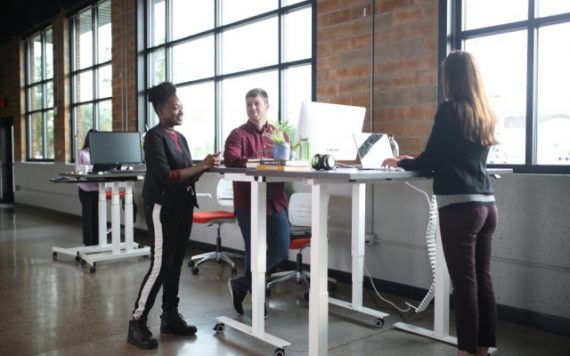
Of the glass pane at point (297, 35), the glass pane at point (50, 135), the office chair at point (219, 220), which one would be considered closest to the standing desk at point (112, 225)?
the office chair at point (219, 220)

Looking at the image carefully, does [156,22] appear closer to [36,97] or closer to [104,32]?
[104,32]

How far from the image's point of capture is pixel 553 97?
3.21 m

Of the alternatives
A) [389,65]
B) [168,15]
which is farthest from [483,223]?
[168,15]

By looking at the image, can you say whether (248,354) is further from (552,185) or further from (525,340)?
(552,185)

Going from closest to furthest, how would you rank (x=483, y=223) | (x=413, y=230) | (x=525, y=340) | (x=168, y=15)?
(x=483, y=223) < (x=525, y=340) < (x=413, y=230) < (x=168, y=15)

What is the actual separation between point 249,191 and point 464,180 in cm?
133

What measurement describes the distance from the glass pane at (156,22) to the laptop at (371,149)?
15.7ft

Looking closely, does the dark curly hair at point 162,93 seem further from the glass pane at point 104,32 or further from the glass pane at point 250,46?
the glass pane at point 104,32

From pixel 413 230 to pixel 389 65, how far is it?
3.99 ft

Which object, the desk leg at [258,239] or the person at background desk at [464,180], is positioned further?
the desk leg at [258,239]

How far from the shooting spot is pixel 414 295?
374cm

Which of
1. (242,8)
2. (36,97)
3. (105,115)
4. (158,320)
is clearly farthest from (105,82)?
(158,320)

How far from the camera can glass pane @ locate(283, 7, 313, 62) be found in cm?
473

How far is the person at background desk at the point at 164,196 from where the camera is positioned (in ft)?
8.91
